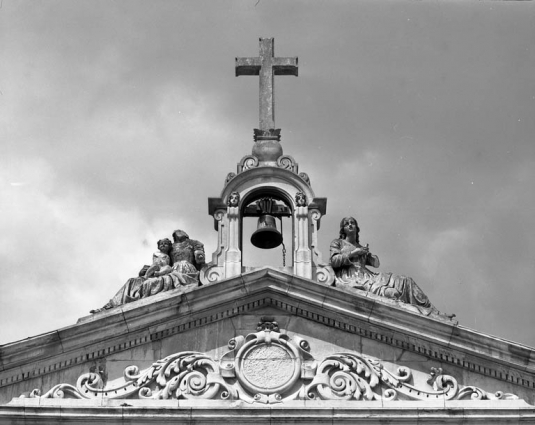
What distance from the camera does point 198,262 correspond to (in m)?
27.6

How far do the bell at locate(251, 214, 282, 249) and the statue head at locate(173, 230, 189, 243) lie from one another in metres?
1.40

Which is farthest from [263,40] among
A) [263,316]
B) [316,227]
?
[263,316]

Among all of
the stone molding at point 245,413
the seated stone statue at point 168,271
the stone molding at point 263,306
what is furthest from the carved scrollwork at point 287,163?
the stone molding at point 245,413

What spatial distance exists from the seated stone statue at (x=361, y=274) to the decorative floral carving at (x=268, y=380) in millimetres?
1318

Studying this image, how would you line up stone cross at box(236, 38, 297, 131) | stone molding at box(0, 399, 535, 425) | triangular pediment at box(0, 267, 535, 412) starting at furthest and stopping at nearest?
stone cross at box(236, 38, 297, 131) < triangular pediment at box(0, 267, 535, 412) < stone molding at box(0, 399, 535, 425)

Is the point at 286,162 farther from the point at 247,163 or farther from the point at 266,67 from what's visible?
the point at 266,67

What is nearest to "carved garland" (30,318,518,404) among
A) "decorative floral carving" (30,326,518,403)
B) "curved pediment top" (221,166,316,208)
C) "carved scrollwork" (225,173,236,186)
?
"decorative floral carving" (30,326,518,403)

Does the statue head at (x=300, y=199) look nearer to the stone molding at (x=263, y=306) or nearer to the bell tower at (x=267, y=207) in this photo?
the bell tower at (x=267, y=207)

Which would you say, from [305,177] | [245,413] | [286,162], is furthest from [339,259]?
[245,413]

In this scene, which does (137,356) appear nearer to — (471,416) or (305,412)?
(305,412)

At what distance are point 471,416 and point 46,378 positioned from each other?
652cm

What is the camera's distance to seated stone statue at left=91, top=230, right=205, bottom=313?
26.5 m

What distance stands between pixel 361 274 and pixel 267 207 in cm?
249

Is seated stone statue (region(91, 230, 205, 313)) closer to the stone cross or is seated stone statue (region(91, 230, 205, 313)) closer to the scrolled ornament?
the scrolled ornament
